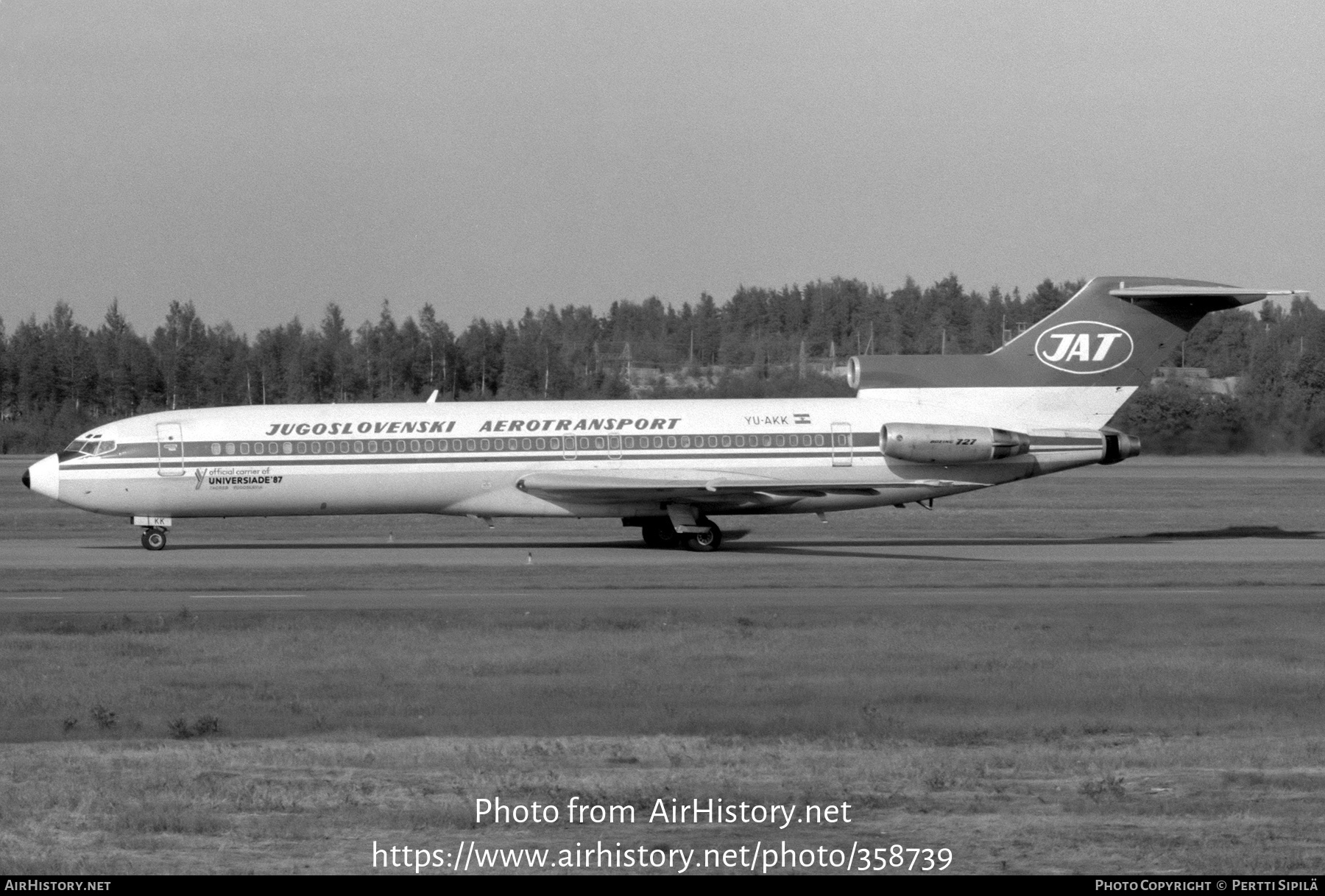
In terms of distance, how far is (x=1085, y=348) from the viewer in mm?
32344

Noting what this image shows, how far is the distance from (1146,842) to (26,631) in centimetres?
1412

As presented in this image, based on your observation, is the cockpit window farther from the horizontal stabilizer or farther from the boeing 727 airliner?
the horizontal stabilizer

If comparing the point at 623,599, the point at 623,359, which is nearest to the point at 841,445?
the point at 623,599

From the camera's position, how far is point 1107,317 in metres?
32.5

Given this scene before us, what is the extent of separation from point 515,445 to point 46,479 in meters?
9.61

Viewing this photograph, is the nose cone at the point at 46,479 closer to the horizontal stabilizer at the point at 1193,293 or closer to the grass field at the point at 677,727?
the grass field at the point at 677,727

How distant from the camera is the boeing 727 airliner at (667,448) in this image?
100 feet

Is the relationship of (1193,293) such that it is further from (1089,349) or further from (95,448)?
(95,448)

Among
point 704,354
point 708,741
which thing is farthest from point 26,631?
point 704,354

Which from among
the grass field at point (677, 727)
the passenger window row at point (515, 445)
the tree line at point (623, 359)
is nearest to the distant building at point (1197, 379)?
the tree line at point (623, 359)

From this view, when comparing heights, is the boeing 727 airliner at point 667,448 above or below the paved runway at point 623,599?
above

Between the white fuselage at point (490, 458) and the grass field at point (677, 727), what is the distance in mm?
6772

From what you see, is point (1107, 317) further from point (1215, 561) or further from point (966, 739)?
point (966, 739)
